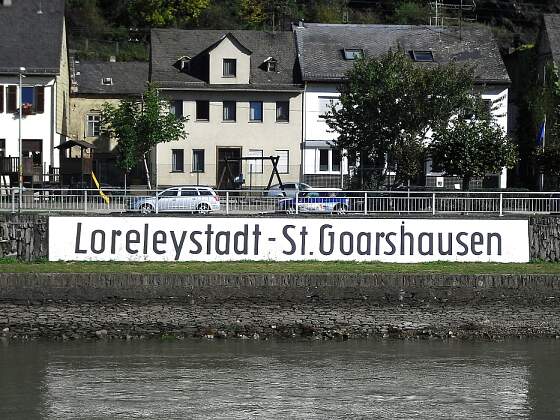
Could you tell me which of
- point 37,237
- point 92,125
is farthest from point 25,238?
point 92,125

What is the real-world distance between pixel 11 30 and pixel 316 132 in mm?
15765

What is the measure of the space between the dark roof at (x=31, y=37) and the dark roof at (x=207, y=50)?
15.9ft

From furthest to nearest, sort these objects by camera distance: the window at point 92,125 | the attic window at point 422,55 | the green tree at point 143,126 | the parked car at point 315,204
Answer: the window at point 92,125 < the attic window at point 422,55 < the green tree at point 143,126 < the parked car at point 315,204

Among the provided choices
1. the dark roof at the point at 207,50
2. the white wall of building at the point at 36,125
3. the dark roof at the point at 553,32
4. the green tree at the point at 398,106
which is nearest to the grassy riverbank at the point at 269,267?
the green tree at the point at 398,106

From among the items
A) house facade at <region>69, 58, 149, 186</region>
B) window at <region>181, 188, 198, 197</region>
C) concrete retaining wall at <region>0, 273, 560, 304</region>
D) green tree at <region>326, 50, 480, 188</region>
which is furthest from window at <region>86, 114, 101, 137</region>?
concrete retaining wall at <region>0, 273, 560, 304</region>

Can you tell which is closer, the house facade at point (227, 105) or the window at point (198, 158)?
the house facade at point (227, 105)

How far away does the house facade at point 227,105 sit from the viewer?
57.2m

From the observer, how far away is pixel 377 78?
4469 cm

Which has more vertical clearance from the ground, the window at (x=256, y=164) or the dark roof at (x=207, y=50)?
the dark roof at (x=207, y=50)

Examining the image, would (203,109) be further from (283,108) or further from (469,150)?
(469,150)

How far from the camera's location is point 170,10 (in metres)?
78.9

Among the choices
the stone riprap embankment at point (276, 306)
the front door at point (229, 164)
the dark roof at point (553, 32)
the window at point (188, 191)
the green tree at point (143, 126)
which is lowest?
the stone riprap embankment at point (276, 306)

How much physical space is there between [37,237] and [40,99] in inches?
1138

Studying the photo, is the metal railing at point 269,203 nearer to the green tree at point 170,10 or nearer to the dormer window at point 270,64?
the dormer window at point 270,64
